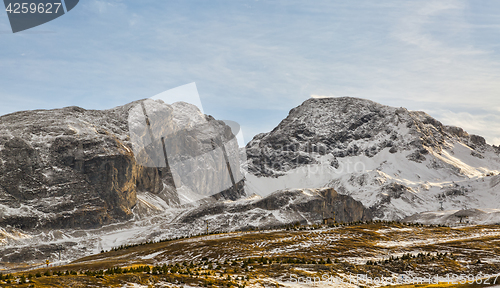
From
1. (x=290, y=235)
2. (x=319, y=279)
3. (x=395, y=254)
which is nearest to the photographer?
(x=319, y=279)

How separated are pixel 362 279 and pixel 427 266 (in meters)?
17.1

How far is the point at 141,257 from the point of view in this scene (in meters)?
106

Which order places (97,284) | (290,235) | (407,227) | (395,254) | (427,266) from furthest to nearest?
(407,227) < (290,235) < (395,254) < (427,266) < (97,284)

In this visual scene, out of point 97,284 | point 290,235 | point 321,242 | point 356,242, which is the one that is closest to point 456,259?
point 356,242

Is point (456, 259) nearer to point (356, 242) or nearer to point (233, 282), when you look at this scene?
point (356, 242)

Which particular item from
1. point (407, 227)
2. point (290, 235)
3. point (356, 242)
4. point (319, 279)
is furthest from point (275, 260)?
point (407, 227)

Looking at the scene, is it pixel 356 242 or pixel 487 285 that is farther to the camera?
pixel 356 242

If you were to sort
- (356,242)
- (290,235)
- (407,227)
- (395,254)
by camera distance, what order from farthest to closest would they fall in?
(407,227) → (290,235) → (356,242) → (395,254)

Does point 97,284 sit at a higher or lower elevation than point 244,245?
higher

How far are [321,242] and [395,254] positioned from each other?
18.4 m

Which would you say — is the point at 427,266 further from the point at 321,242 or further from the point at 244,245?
the point at 244,245

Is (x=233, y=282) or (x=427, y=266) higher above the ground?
(x=233, y=282)

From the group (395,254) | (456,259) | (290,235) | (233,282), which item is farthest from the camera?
(290,235)

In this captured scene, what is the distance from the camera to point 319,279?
61375mm
